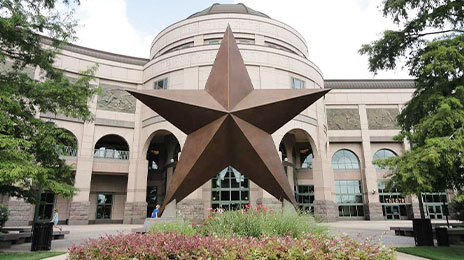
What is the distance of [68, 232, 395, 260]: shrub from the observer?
4.58 metres

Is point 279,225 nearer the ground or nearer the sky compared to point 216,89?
nearer the ground

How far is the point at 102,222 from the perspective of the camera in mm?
27188

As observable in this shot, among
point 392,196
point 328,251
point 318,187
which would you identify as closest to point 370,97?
point 392,196

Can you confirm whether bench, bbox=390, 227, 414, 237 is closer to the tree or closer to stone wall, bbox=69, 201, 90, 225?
the tree

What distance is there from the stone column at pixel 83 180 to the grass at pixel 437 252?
22256 mm

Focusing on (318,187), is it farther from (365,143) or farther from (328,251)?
(328,251)

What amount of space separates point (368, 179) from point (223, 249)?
96.4ft

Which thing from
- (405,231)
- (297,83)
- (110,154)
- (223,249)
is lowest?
(405,231)

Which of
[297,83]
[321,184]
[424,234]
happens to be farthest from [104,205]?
[424,234]

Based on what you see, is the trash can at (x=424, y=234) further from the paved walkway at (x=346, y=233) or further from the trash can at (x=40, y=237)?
the trash can at (x=40, y=237)

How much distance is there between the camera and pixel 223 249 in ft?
15.4

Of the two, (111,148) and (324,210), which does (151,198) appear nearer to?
(111,148)

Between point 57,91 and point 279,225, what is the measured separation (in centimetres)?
816

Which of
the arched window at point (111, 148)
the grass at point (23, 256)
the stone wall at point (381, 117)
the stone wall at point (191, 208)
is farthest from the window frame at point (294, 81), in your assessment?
the grass at point (23, 256)
